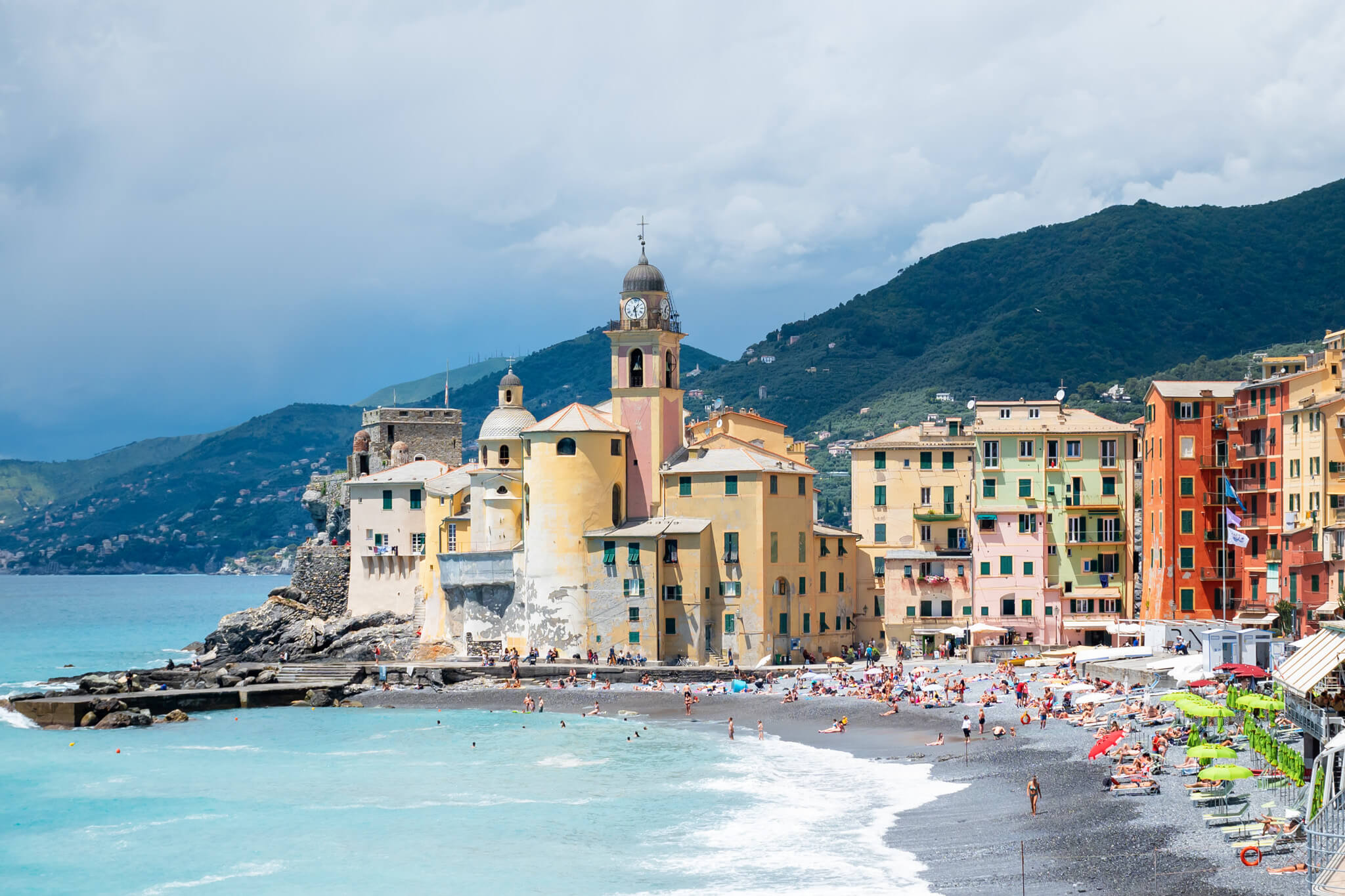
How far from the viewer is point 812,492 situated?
77.1m

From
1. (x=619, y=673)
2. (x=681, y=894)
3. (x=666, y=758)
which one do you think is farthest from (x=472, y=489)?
(x=681, y=894)

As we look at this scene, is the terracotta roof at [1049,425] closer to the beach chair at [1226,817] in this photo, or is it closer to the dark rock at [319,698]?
the dark rock at [319,698]

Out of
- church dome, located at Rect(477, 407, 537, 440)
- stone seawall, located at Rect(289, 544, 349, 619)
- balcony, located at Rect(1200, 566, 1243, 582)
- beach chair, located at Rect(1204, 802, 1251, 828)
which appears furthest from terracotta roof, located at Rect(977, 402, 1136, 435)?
stone seawall, located at Rect(289, 544, 349, 619)

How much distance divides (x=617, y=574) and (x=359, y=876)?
34.5 m

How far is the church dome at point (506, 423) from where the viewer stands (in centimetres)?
8306

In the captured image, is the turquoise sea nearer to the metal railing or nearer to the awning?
the metal railing

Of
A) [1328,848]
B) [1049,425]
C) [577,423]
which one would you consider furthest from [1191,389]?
[1328,848]

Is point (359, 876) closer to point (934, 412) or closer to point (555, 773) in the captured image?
point (555, 773)

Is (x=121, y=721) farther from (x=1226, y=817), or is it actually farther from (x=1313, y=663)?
(x=1313, y=663)

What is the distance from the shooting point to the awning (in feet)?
110

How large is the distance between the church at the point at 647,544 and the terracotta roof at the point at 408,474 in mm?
8389

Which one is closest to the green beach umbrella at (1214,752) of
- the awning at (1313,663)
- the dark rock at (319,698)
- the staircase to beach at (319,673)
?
the awning at (1313,663)

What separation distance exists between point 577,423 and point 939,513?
1867 centimetres

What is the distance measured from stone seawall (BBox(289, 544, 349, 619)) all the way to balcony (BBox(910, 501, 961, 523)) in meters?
37.2
